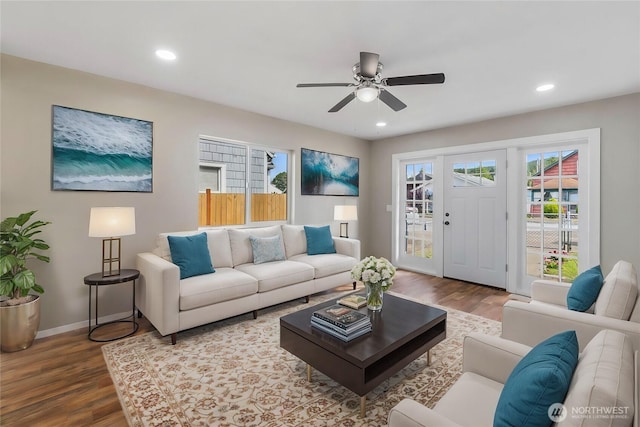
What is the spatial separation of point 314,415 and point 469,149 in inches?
168

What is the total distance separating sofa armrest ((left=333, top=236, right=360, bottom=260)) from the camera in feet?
14.0

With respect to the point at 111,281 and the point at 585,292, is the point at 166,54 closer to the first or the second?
the point at 111,281

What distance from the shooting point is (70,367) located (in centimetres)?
226

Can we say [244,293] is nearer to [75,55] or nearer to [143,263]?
[143,263]

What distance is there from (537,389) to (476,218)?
13.6 feet

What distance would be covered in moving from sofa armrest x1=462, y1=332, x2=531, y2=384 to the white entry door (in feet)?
11.0

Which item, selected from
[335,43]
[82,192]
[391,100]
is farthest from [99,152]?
[391,100]

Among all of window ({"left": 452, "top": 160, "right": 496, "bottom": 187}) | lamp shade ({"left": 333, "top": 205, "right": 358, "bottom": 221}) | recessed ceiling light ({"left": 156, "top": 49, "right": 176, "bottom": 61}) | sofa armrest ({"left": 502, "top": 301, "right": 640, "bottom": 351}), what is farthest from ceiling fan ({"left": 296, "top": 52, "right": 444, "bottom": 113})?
window ({"left": 452, "top": 160, "right": 496, "bottom": 187})

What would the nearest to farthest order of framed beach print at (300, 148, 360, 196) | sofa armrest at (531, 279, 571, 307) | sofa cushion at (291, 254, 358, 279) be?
sofa armrest at (531, 279, 571, 307), sofa cushion at (291, 254, 358, 279), framed beach print at (300, 148, 360, 196)

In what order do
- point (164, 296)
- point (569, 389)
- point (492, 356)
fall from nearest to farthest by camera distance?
point (569, 389), point (492, 356), point (164, 296)

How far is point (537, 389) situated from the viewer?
2.82 ft

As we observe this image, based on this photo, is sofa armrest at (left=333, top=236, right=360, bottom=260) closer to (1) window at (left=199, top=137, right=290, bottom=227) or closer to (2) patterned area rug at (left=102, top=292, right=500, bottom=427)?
(1) window at (left=199, top=137, right=290, bottom=227)

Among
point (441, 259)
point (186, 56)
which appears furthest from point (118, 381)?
point (441, 259)

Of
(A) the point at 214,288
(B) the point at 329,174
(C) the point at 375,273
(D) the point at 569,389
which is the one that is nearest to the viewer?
(D) the point at 569,389
